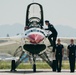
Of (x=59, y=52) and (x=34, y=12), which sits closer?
(x=59, y=52)

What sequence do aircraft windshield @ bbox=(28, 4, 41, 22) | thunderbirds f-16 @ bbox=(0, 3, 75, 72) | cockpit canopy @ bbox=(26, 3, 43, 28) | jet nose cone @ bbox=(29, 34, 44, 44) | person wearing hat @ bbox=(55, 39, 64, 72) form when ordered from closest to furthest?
1. jet nose cone @ bbox=(29, 34, 44, 44)
2. thunderbirds f-16 @ bbox=(0, 3, 75, 72)
3. person wearing hat @ bbox=(55, 39, 64, 72)
4. cockpit canopy @ bbox=(26, 3, 43, 28)
5. aircraft windshield @ bbox=(28, 4, 41, 22)

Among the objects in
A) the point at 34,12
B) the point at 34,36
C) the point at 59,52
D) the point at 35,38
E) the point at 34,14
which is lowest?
the point at 59,52

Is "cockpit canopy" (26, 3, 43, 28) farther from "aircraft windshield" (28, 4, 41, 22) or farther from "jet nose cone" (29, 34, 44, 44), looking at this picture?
"jet nose cone" (29, 34, 44, 44)

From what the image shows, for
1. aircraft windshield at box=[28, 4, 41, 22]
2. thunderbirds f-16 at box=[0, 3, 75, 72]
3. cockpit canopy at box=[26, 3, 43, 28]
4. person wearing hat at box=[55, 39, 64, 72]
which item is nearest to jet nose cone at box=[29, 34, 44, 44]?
thunderbirds f-16 at box=[0, 3, 75, 72]

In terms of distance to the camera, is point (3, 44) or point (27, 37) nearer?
point (27, 37)

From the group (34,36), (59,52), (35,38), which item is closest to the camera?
(35,38)

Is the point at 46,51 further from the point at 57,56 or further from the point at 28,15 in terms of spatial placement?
the point at 28,15

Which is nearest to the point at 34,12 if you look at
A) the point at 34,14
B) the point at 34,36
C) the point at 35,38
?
the point at 34,14

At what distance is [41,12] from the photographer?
27.6 m

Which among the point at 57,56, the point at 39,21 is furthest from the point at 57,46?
the point at 39,21

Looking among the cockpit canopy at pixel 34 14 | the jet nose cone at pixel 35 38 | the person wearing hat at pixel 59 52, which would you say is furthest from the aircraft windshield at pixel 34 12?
the jet nose cone at pixel 35 38

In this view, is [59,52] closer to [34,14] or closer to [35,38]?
[35,38]

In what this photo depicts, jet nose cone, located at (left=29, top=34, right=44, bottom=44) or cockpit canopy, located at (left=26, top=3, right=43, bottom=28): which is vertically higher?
cockpit canopy, located at (left=26, top=3, right=43, bottom=28)

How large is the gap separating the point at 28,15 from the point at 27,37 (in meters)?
4.61
